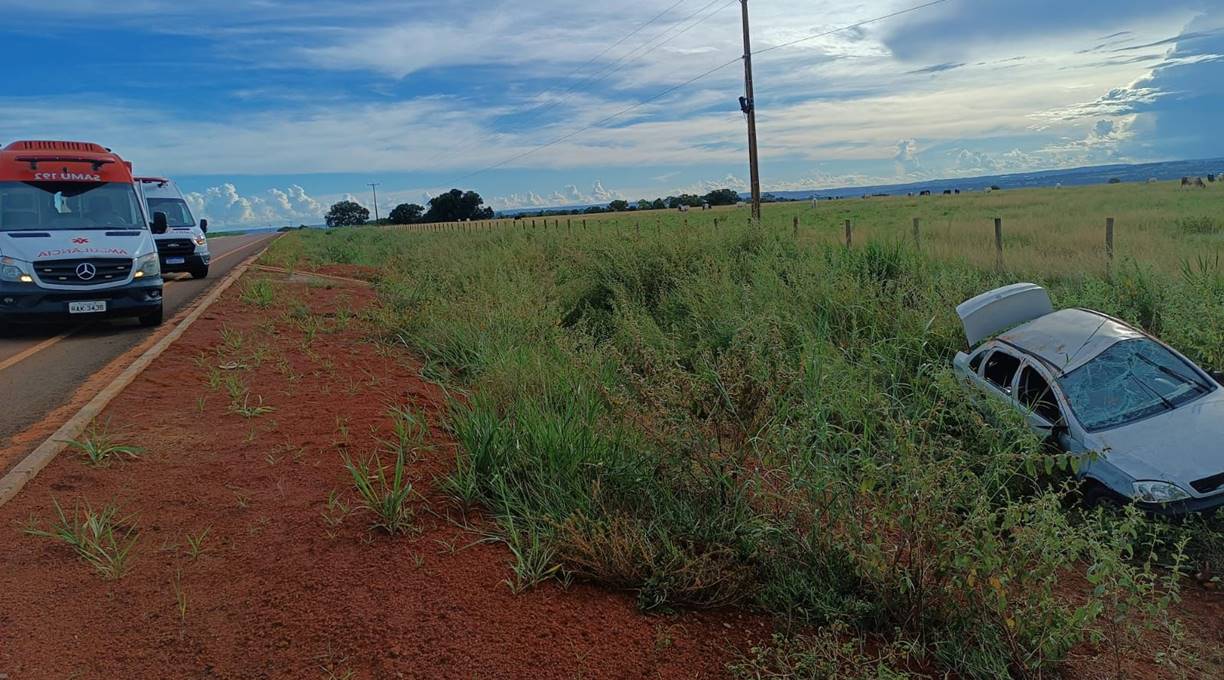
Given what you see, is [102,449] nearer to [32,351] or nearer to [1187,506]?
[32,351]

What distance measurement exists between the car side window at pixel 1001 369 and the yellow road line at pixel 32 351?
9.82 meters

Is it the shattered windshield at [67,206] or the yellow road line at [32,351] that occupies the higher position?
the shattered windshield at [67,206]

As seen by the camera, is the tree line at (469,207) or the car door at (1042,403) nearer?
the car door at (1042,403)

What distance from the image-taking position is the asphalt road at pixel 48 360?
6.30 meters

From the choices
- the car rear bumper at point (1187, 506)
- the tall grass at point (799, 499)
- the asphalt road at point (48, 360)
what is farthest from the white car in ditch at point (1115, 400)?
the asphalt road at point (48, 360)

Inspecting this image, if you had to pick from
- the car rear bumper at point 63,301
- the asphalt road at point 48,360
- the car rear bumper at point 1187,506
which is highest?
the car rear bumper at point 63,301

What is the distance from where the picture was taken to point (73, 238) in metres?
10.0

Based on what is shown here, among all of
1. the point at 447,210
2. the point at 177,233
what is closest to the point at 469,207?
the point at 447,210

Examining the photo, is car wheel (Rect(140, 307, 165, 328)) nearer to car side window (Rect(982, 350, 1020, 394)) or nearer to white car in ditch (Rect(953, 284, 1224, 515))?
white car in ditch (Rect(953, 284, 1224, 515))

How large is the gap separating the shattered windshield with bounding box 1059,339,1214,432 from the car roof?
3.0 inches

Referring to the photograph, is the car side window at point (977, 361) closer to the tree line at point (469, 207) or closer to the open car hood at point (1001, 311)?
the open car hood at point (1001, 311)

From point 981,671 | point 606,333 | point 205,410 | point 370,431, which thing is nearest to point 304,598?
point 370,431

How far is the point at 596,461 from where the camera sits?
14.3 ft

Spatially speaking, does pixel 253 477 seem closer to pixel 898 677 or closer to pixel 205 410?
pixel 205 410
